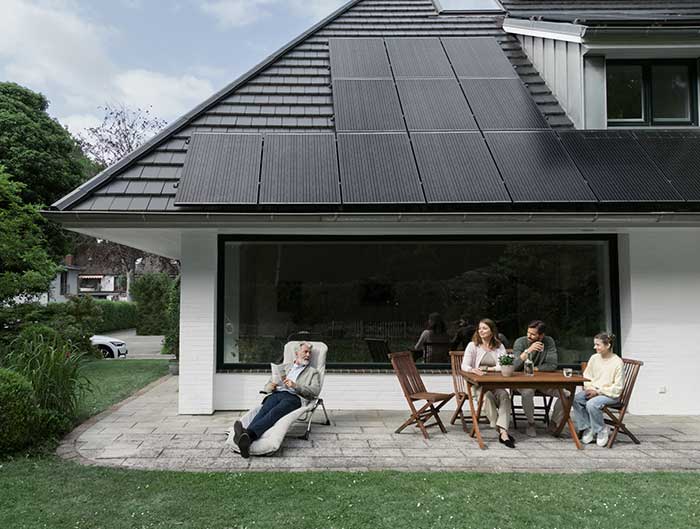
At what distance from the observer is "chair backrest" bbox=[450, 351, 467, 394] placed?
21.7 ft

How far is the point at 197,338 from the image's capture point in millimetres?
7273

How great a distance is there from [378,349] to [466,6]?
869 cm

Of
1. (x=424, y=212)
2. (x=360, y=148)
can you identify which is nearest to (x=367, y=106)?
(x=360, y=148)

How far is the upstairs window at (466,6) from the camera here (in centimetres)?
1170

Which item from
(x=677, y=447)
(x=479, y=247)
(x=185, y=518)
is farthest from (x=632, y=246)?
(x=185, y=518)

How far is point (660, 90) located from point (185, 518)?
→ 9552mm

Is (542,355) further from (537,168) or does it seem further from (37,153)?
(37,153)

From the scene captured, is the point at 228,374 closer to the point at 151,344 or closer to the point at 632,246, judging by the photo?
the point at 632,246

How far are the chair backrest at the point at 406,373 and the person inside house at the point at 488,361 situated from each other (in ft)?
2.06

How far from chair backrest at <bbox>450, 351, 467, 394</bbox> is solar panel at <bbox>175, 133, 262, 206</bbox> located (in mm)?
3296

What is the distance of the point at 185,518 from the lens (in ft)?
13.0

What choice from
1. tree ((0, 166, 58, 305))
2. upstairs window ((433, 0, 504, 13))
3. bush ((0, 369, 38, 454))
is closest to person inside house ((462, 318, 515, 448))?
bush ((0, 369, 38, 454))

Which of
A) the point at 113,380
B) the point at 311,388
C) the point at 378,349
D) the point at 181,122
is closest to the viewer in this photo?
the point at 311,388

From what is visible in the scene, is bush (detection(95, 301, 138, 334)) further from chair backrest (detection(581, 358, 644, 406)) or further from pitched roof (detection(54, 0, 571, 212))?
chair backrest (detection(581, 358, 644, 406))
